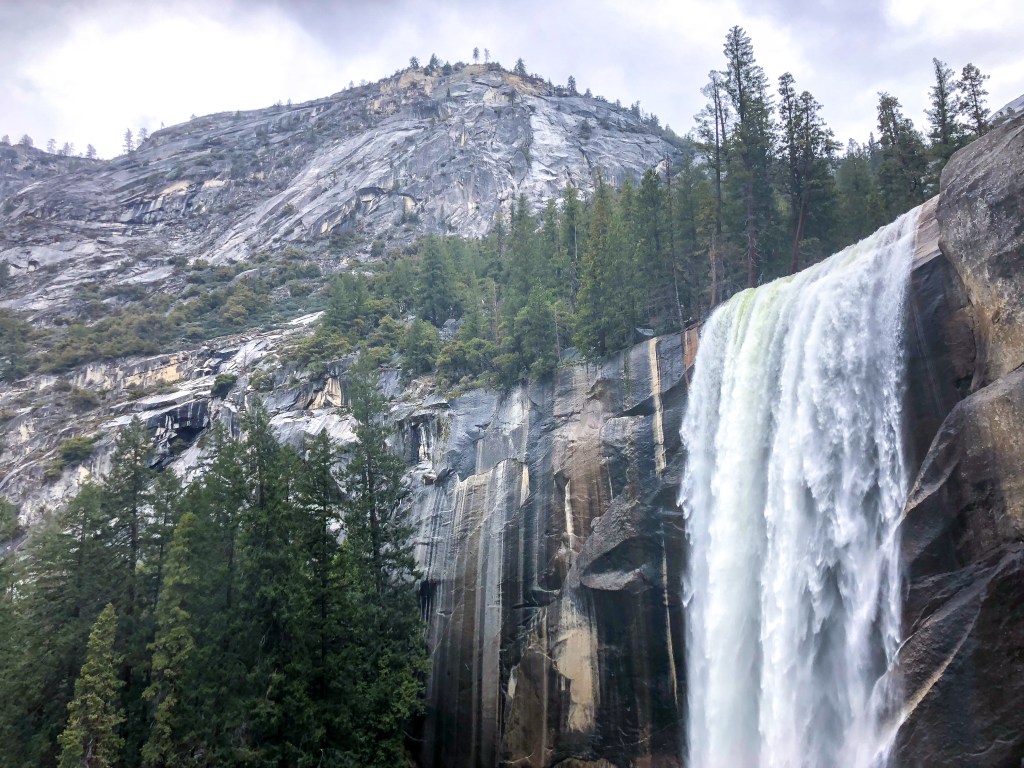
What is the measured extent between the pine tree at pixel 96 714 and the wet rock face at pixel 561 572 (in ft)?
38.2

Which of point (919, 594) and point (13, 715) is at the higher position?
point (919, 594)

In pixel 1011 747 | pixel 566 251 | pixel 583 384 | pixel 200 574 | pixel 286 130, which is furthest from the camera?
pixel 286 130

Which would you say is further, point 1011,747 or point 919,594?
point 919,594

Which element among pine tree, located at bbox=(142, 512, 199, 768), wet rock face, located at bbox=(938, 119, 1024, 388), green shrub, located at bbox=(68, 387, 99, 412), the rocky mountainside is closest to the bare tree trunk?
wet rock face, located at bbox=(938, 119, 1024, 388)

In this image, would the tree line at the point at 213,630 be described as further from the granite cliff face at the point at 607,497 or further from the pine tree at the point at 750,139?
the pine tree at the point at 750,139

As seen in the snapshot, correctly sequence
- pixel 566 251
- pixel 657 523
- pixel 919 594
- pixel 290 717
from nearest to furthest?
pixel 919 594, pixel 290 717, pixel 657 523, pixel 566 251

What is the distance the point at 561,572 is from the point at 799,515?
9980 millimetres

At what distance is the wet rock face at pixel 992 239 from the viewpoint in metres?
15.0

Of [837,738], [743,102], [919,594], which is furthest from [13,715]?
[743,102]

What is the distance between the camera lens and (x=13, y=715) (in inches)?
831

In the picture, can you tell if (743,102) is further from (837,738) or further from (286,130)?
(286,130)

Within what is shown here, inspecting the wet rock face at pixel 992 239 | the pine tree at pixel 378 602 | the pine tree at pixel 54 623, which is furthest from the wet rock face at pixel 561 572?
the pine tree at pixel 54 623

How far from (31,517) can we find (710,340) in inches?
1515

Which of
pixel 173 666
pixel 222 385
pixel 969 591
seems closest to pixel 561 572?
pixel 173 666
